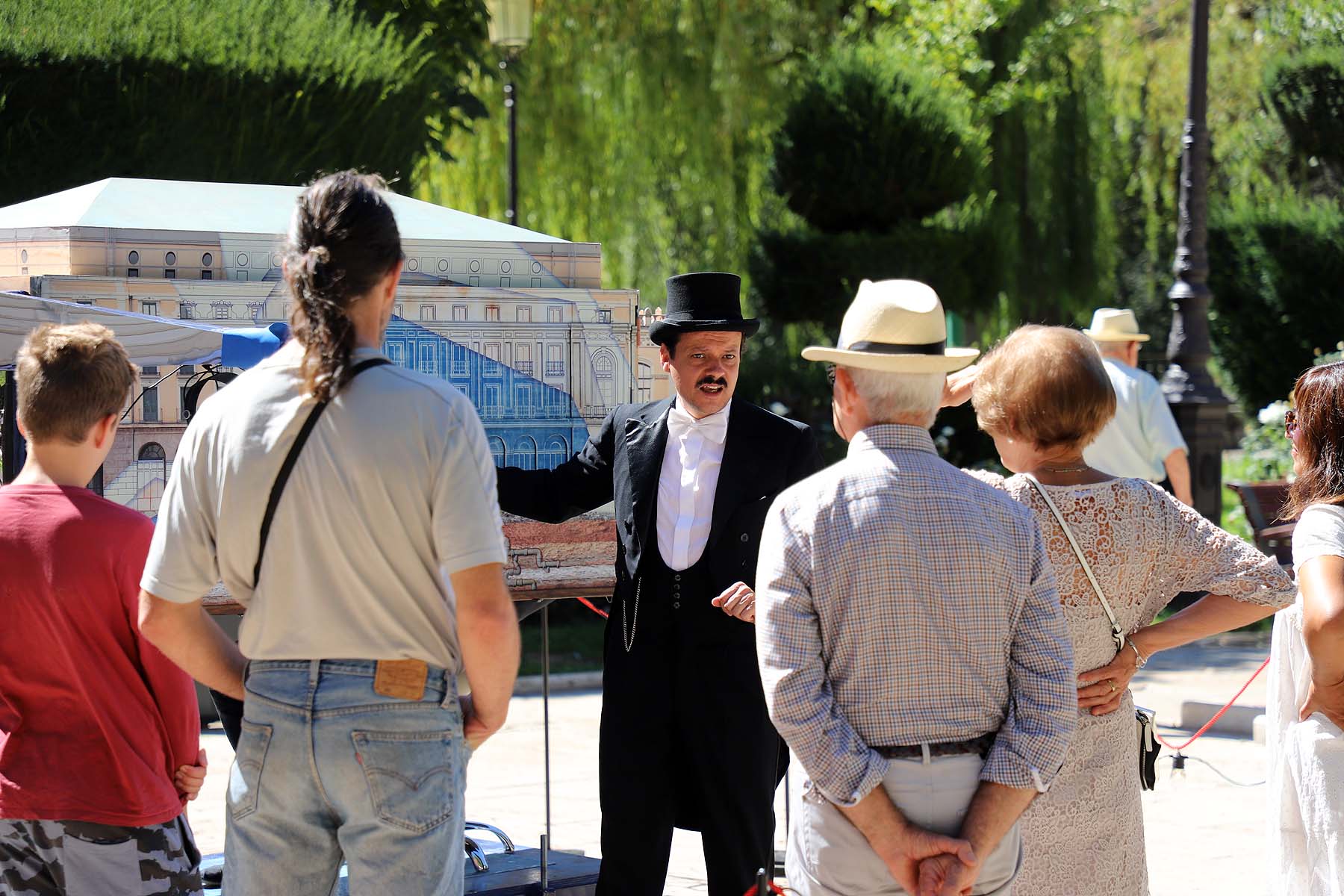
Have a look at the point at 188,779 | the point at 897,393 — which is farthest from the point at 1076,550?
the point at 188,779

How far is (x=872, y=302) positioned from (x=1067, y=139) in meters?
15.0

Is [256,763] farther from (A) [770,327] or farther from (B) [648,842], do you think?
(A) [770,327]

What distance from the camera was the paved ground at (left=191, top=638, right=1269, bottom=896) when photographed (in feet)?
19.3

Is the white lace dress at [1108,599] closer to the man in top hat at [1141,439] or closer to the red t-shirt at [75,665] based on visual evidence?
the red t-shirt at [75,665]

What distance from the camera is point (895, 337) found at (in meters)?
2.81

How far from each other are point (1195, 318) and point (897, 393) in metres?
10.1

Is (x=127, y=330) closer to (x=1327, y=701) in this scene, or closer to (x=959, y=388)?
(x=959, y=388)

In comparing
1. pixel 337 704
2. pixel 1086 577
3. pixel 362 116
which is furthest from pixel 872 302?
pixel 362 116

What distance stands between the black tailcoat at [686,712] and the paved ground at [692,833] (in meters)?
1.54

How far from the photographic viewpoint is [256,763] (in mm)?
2588

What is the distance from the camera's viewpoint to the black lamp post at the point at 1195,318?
12.1m

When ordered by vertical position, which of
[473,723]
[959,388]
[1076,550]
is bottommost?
[473,723]

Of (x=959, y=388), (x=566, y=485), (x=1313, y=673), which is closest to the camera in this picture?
(x=1313, y=673)

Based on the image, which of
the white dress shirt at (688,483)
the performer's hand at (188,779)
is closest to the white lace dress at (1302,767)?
the white dress shirt at (688,483)
